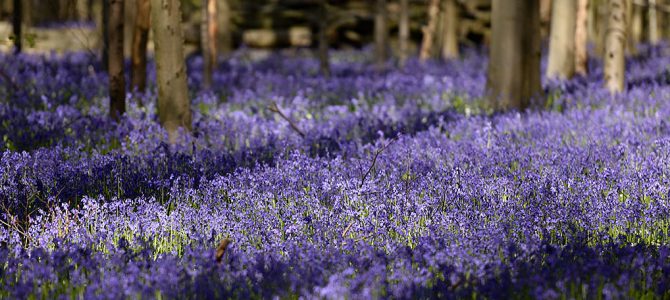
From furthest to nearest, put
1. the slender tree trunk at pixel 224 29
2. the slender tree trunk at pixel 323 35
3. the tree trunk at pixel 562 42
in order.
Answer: the slender tree trunk at pixel 224 29, the slender tree trunk at pixel 323 35, the tree trunk at pixel 562 42

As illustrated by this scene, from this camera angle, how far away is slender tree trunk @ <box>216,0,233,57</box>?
79.3 ft

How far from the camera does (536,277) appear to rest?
13.9 ft

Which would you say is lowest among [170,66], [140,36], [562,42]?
[170,66]

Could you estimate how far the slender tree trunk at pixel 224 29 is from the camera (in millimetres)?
24172

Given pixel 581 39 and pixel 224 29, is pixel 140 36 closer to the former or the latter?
pixel 581 39

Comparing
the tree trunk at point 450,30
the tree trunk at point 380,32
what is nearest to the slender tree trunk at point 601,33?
the tree trunk at point 450,30

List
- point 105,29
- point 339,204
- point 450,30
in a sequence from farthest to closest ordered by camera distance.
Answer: point 450,30 < point 105,29 < point 339,204

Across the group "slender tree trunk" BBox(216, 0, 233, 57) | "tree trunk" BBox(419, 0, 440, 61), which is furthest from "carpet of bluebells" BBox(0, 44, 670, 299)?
"slender tree trunk" BBox(216, 0, 233, 57)

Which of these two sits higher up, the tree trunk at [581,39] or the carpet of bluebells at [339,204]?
the tree trunk at [581,39]

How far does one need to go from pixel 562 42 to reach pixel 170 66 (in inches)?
320

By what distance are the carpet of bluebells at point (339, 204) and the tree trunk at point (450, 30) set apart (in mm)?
11782

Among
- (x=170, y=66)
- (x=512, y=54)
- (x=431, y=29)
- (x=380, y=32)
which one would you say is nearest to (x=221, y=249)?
(x=170, y=66)

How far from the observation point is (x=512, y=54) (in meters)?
12.1

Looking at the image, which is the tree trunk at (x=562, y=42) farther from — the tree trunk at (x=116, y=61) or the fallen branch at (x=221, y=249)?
the fallen branch at (x=221, y=249)
